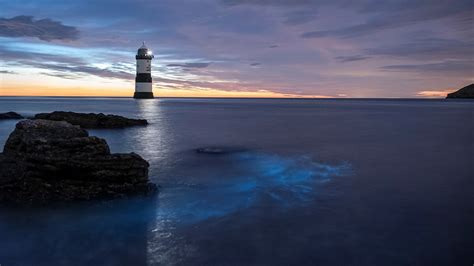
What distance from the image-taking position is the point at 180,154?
19891 millimetres

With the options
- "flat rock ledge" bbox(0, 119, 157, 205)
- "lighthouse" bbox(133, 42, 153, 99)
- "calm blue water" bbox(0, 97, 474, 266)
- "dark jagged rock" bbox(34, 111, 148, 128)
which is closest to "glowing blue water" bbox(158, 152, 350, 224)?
"calm blue water" bbox(0, 97, 474, 266)

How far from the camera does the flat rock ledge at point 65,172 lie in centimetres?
1063

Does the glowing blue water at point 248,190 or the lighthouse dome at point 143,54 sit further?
the lighthouse dome at point 143,54

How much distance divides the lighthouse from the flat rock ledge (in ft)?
256

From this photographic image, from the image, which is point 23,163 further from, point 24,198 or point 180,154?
point 180,154

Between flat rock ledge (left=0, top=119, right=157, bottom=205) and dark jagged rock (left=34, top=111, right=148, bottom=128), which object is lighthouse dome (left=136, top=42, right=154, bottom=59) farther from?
flat rock ledge (left=0, top=119, right=157, bottom=205)

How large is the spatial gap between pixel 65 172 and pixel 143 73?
268 feet

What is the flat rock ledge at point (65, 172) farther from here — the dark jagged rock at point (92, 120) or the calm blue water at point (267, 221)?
the dark jagged rock at point (92, 120)

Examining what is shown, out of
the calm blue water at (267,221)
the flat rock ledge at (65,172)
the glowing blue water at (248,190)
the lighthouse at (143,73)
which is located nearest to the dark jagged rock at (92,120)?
the calm blue water at (267,221)

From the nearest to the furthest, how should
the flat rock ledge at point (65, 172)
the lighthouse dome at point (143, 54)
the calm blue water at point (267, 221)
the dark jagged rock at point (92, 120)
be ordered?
the calm blue water at point (267, 221)
the flat rock ledge at point (65, 172)
the dark jagged rock at point (92, 120)
the lighthouse dome at point (143, 54)

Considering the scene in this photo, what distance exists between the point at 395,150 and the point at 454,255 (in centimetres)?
1530

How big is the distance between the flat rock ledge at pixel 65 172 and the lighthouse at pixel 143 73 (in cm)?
7790

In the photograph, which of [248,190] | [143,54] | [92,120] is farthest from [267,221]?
[143,54]

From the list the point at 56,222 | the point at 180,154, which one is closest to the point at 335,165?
the point at 180,154
